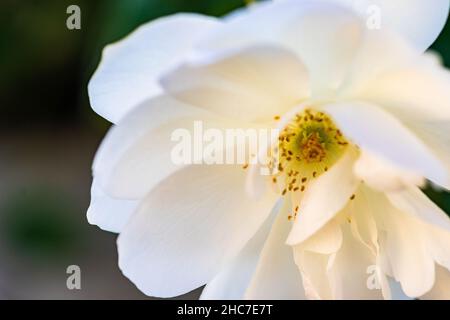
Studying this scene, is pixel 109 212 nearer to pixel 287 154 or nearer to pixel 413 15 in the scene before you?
pixel 287 154

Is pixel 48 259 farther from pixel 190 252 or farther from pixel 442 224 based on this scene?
pixel 442 224

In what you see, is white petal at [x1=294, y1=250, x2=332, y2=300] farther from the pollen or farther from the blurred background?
the blurred background

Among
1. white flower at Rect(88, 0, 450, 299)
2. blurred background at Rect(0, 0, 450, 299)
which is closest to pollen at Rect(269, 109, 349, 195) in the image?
white flower at Rect(88, 0, 450, 299)

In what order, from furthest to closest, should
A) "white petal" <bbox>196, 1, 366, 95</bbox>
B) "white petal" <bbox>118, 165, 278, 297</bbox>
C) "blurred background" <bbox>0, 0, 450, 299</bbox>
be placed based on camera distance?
"blurred background" <bbox>0, 0, 450, 299</bbox> < "white petal" <bbox>118, 165, 278, 297</bbox> < "white petal" <bbox>196, 1, 366, 95</bbox>

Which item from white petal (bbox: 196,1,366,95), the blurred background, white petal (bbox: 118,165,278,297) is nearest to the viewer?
white petal (bbox: 196,1,366,95)
